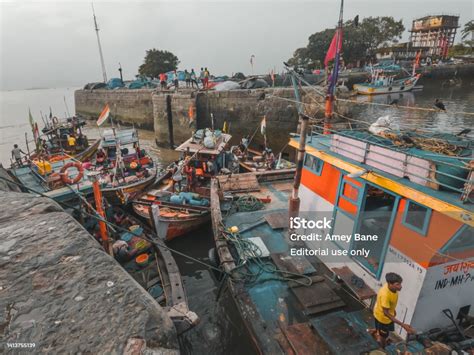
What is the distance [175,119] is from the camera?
84.8 ft

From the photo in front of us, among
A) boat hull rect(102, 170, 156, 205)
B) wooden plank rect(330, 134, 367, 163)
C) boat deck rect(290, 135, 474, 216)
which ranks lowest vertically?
boat hull rect(102, 170, 156, 205)

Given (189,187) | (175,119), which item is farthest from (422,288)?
(175,119)

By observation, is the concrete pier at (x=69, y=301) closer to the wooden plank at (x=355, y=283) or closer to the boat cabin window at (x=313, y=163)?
the wooden plank at (x=355, y=283)

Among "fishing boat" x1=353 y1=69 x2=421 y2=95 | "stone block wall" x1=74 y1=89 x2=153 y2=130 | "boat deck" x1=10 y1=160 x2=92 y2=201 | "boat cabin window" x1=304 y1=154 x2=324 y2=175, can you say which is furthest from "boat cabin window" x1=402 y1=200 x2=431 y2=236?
"fishing boat" x1=353 y1=69 x2=421 y2=95

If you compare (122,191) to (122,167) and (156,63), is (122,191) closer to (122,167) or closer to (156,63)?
(122,167)

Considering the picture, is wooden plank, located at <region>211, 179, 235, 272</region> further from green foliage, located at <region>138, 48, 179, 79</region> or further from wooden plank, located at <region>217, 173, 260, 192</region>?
green foliage, located at <region>138, 48, 179, 79</region>

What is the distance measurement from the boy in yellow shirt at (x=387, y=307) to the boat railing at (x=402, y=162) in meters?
1.62

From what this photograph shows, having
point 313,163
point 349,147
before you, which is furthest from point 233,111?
point 349,147

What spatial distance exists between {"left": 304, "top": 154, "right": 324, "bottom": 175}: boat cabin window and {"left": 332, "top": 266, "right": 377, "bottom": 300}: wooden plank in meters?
2.49

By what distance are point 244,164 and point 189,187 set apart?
→ 3932mm

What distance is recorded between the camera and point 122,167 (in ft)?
47.8

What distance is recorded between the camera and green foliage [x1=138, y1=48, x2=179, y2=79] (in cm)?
5928

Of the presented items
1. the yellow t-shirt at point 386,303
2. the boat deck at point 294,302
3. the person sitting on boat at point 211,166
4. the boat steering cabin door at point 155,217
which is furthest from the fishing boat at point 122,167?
the yellow t-shirt at point 386,303

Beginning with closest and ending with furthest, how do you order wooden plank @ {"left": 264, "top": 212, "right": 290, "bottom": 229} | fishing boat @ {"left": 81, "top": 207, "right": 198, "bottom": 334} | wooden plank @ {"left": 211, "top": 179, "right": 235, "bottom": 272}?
fishing boat @ {"left": 81, "top": 207, "right": 198, "bottom": 334}, wooden plank @ {"left": 211, "top": 179, "right": 235, "bottom": 272}, wooden plank @ {"left": 264, "top": 212, "right": 290, "bottom": 229}
